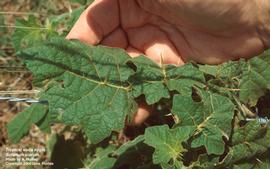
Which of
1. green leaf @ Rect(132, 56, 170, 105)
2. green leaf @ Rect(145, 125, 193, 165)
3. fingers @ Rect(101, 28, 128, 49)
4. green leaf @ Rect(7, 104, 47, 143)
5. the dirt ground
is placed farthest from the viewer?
the dirt ground

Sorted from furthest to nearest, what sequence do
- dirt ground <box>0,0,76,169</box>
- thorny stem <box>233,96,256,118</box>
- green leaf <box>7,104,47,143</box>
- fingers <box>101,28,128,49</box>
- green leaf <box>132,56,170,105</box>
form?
dirt ground <box>0,0,76,169</box>, green leaf <box>7,104,47,143</box>, fingers <box>101,28,128,49</box>, thorny stem <box>233,96,256,118</box>, green leaf <box>132,56,170,105</box>

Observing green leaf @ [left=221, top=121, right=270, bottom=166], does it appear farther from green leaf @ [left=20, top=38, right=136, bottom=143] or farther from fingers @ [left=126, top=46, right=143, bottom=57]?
fingers @ [left=126, top=46, right=143, bottom=57]

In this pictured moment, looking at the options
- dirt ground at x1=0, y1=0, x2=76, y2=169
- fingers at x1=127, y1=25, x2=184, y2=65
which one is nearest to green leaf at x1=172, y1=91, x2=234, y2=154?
fingers at x1=127, y1=25, x2=184, y2=65

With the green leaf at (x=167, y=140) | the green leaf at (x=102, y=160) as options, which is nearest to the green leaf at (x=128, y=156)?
the green leaf at (x=102, y=160)

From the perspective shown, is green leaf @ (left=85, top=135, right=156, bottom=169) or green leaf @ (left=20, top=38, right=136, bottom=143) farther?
green leaf @ (left=85, top=135, right=156, bottom=169)

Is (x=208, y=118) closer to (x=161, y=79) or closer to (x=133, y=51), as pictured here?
(x=161, y=79)

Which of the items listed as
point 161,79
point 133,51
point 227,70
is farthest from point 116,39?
point 227,70
